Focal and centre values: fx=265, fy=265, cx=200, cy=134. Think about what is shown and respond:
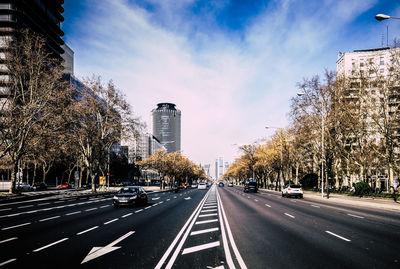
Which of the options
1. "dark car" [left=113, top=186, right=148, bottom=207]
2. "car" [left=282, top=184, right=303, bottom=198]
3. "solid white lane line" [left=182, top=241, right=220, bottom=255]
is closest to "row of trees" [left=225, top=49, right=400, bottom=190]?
"car" [left=282, top=184, right=303, bottom=198]

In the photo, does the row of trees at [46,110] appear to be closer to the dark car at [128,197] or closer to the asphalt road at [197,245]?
the dark car at [128,197]

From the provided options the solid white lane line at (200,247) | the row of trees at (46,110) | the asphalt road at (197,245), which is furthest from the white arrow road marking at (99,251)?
the row of trees at (46,110)

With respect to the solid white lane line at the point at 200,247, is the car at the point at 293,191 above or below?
below

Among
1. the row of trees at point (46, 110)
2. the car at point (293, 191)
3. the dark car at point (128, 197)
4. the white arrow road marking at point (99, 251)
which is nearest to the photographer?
the white arrow road marking at point (99, 251)

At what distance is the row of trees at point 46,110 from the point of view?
26828 millimetres

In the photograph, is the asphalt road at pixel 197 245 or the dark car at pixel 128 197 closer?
the asphalt road at pixel 197 245

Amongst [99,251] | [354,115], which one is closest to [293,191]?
[354,115]

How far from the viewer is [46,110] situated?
2909cm

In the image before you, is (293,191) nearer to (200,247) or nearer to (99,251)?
(200,247)

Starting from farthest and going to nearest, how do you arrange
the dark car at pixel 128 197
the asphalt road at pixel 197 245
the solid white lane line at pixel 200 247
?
the dark car at pixel 128 197 → the solid white lane line at pixel 200 247 → the asphalt road at pixel 197 245

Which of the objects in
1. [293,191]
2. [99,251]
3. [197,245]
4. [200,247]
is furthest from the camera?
[293,191]

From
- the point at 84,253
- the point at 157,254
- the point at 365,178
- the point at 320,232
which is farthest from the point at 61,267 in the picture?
the point at 365,178

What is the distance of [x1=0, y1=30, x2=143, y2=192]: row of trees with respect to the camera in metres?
26.8

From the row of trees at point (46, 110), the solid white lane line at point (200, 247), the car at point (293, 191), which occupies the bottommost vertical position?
the car at point (293, 191)
